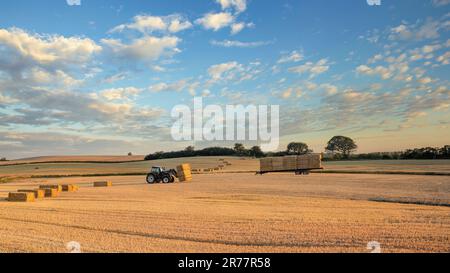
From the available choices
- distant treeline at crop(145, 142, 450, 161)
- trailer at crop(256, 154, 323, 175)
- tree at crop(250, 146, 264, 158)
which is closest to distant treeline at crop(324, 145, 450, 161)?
distant treeline at crop(145, 142, 450, 161)

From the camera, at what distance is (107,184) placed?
3141 centimetres

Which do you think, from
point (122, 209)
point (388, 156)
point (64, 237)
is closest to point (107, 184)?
point (122, 209)

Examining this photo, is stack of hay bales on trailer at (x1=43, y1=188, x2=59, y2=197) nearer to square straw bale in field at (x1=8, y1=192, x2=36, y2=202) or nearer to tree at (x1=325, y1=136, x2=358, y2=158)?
square straw bale in field at (x1=8, y1=192, x2=36, y2=202)

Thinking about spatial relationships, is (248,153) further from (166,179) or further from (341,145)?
(166,179)

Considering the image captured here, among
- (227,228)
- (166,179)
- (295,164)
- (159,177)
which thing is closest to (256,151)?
(295,164)

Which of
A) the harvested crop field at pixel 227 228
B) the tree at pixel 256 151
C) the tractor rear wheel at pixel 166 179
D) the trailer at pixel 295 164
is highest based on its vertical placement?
the tree at pixel 256 151

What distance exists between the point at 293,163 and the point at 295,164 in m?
0.24

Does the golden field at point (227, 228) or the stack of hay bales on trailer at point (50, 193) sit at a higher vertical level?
the golden field at point (227, 228)

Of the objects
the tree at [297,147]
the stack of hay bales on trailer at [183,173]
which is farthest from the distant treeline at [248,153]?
the stack of hay bales on trailer at [183,173]

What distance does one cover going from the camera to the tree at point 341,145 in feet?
383

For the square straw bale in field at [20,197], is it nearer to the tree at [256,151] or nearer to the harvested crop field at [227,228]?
the harvested crop field at [227,228]

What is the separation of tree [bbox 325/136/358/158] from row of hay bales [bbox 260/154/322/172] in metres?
79.4

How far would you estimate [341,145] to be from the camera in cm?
11750

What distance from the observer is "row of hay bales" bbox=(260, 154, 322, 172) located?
40.3m
